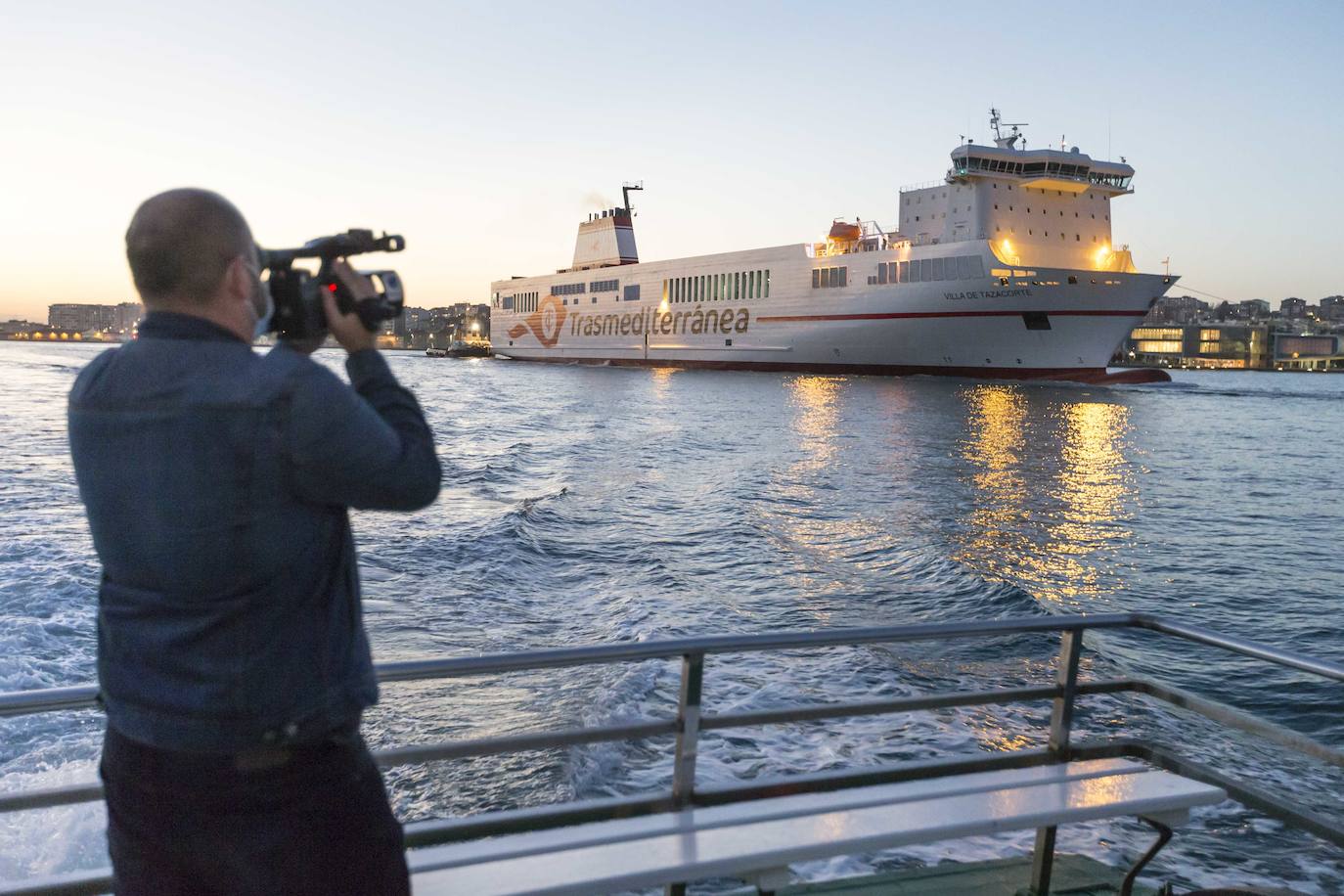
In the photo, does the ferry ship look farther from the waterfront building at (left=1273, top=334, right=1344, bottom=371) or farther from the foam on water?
the waterfront building at (left=1273, top=334, right=1344, bottom=371)

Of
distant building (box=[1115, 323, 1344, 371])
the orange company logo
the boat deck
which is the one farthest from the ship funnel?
distant building (box=[1115, 323, 1344, 371])

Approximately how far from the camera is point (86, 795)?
1588 millimetres

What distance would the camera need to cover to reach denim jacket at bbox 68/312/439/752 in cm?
109

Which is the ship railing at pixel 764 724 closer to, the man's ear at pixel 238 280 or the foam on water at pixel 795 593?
the man's ear at pixel 238 280

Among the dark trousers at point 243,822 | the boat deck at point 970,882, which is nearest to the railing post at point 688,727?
the boat deck at point 970,882

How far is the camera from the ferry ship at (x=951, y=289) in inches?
1395

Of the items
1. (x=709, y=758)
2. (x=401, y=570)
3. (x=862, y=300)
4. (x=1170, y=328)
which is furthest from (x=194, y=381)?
(x=1170, y=328)

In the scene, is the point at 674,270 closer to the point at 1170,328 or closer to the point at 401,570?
the point at 401,570

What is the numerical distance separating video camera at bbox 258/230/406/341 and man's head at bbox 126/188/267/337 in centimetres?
9

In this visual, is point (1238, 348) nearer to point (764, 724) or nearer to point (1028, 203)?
point (1028, 203)

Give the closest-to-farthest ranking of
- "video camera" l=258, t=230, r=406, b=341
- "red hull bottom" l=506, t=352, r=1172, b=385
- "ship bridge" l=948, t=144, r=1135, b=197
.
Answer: "video camera" l=258, t=230, r=406, b=341 < "red hull bottom" l=506, t=352, r=1172, b=385 < "ship bridge" l=948, t=144, r=1135, b=197

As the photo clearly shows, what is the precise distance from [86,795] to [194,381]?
90 centimetres

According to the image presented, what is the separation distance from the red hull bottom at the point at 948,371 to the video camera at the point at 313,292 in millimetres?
38325

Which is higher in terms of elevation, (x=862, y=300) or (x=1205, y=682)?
(x=862, y=300)
